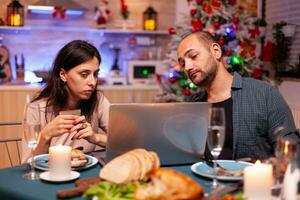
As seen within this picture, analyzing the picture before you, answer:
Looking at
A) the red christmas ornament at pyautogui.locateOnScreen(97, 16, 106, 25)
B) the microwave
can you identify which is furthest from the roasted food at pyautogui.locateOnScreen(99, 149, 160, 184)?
the red christmas ornament at pyautogui.locateOnScreen(97, 16, 106, 25)

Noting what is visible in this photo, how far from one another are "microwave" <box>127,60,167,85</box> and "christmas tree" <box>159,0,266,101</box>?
582 millimetres

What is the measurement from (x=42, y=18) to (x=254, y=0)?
7.38 ft

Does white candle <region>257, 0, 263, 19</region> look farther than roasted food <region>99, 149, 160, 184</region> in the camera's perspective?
Yes

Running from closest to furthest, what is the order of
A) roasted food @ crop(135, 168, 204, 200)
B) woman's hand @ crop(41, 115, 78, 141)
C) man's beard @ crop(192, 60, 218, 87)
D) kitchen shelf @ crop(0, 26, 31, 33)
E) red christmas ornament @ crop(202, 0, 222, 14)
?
roasted food @ crop(135, 168, 204, 200) → woman's hand @ crop(41, 115, 78, 141) → man's beard @ crop(192, 60, 218, 87) → red christmas ornament @ crop(202, 0, 222, 14) → kitchen shelf @ crop(0, 26, 31, 33)

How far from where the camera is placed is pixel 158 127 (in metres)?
1.56

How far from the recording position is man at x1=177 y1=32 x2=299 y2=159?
2.07 m

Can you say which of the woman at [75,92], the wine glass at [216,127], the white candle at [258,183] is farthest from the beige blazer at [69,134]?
the white candle at [258,183]

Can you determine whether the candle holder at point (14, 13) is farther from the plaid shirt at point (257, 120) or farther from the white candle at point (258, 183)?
the white candle at point (258, 183)

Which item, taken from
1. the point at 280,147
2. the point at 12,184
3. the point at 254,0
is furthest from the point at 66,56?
the point at 254,0

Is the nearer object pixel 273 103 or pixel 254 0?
pixel 273 103

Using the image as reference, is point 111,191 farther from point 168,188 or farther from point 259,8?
point 259,8

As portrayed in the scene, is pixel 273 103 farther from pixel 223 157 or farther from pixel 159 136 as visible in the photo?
pixel 159 136

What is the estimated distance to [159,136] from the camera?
158cm

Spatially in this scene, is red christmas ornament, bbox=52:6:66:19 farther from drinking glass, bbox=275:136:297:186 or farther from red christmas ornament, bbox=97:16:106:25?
Result: drinking glass, bbox=275:136:297:186
